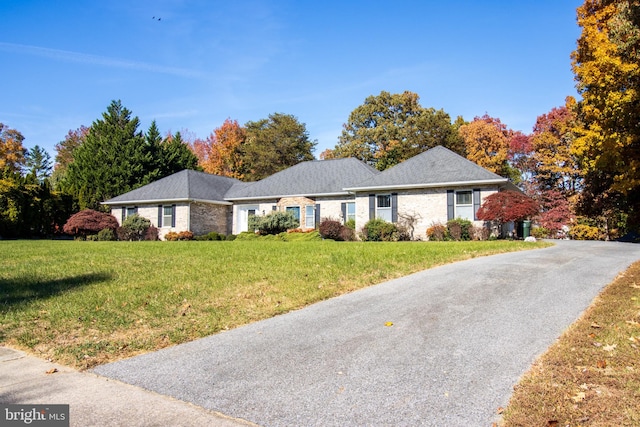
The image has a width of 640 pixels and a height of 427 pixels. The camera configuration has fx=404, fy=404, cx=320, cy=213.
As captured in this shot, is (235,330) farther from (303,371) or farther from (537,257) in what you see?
(537,257)

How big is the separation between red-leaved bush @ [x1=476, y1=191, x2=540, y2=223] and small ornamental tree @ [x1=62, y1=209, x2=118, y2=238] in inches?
900

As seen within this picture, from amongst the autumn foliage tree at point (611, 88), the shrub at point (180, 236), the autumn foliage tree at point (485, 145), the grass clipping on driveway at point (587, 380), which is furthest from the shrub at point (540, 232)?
the grass clipping on driveway at point (587, 380)

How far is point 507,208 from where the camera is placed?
1741 centimetres

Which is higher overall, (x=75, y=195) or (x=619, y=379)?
(x=75, y=195)

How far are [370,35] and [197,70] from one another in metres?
7.05

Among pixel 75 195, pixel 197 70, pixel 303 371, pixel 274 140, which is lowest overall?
pixel 303 371

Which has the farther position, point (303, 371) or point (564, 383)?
Result: point (303, 371)

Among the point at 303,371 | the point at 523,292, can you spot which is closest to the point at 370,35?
the point at 523,292

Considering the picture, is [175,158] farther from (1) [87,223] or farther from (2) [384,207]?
(2) [384,207]

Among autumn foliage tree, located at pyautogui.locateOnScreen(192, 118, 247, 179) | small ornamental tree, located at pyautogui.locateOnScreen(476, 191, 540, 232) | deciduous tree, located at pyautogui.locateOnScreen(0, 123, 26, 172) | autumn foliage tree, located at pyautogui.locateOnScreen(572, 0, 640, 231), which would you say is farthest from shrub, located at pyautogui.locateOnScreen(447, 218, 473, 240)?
deciduous tree, located at pyautogui.locateOnScreen(0, 123, 26, 172)

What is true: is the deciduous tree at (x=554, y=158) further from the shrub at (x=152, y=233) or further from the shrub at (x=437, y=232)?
the shrub at (x=152, y=233)

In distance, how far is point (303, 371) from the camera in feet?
13.4

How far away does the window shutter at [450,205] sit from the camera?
2022cm

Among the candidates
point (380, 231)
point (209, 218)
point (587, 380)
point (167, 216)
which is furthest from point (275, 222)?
point (587, 380)
